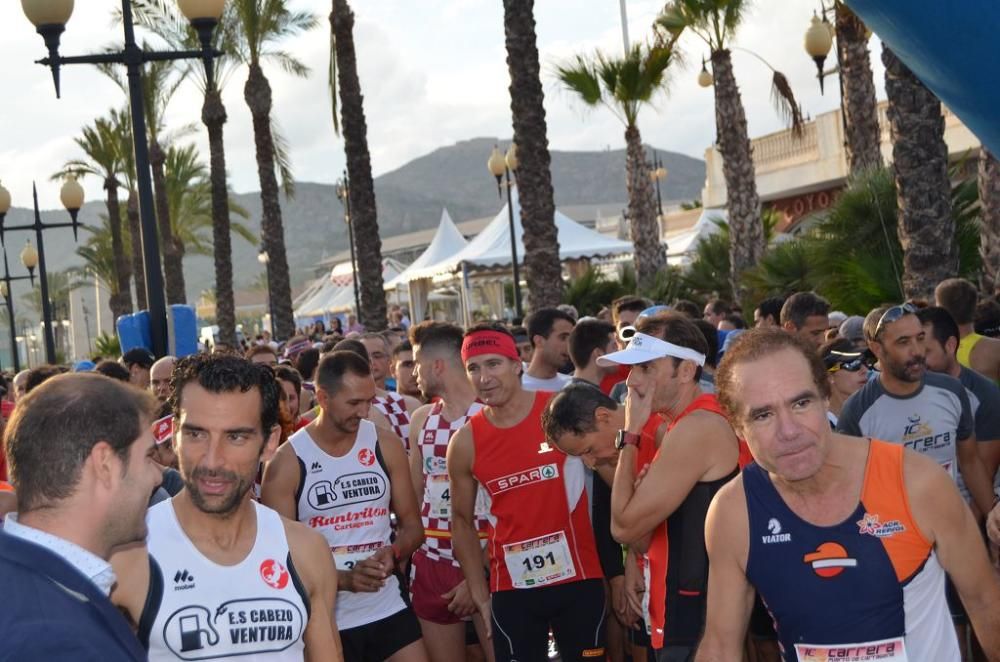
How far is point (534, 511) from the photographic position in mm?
6320

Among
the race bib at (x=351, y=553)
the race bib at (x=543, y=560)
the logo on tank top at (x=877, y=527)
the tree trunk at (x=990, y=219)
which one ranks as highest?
the tree trunk at (x=990, y=219)

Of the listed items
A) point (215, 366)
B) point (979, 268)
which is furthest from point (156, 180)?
point (215, 366)

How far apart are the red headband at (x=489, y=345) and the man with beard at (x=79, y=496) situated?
142 inches

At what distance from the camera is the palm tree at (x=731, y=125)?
72.6 feet

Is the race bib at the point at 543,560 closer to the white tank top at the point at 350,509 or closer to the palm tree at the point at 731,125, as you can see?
the white tank top at the point at 350,509

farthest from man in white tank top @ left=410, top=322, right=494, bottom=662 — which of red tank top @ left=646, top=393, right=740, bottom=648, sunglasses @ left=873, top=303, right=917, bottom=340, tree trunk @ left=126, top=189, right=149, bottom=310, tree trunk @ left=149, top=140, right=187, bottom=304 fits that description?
tree trunk @ left=126, top=189, right=149, bottom=310

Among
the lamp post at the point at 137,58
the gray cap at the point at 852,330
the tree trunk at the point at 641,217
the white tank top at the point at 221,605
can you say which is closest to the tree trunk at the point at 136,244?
the tree trunk at the point at 641,217

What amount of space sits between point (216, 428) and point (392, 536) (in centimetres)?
266

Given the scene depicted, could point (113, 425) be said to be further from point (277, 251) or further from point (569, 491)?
point (277, 251)

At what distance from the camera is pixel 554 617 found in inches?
253

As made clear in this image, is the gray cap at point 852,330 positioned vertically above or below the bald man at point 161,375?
below

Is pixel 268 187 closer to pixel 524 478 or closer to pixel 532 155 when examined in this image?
pixel 532 155

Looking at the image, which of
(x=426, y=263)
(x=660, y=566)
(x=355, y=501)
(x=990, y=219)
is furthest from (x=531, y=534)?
(x=426, y=263)

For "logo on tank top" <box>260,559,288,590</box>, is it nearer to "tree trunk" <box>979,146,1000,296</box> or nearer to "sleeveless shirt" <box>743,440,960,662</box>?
"sleeveless shirt" <box>743,440,960,662</box>
